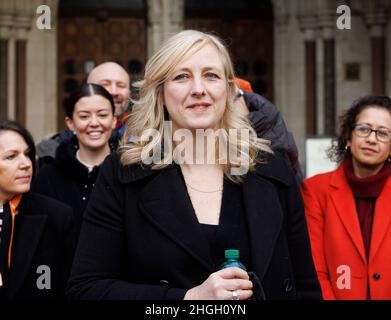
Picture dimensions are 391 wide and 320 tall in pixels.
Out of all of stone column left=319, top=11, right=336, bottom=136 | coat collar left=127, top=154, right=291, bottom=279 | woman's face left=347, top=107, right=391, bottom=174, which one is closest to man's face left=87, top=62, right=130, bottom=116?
woman's face left=347, top=107, right=391, bottom=174

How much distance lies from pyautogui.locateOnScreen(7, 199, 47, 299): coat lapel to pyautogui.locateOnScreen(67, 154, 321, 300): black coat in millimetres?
1211

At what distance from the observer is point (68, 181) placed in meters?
4.24

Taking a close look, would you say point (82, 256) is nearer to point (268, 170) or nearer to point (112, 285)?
point (112, 285)

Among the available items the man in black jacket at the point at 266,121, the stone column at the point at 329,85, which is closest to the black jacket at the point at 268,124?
the man in black jacket at the point at 266,121

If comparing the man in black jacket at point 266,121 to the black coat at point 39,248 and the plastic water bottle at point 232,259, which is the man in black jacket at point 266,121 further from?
the plastic water bottle at point 232,259

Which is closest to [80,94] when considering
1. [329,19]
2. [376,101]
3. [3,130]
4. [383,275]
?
[3,130]

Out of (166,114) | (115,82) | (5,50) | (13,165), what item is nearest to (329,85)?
(5,50)

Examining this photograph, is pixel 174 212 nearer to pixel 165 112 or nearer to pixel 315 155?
pixel 165 112

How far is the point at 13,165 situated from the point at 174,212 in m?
1.46

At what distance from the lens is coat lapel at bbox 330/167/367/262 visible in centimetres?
346

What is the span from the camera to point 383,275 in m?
3.43

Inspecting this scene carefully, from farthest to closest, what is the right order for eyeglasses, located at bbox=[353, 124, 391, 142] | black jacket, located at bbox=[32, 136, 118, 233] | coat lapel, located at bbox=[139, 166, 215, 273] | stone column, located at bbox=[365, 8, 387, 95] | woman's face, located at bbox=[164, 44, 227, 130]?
stone column, located at bbox=[365, 8, 387, 95] → black jacket, located at bbox=[32, 136, 118, 233] → eyeglasses, located at bbox=[353, 124, 391, 142] → woman's face, located at bbox=[164, 44, 227, 130] → coat lapel, located at bbox=[139, 166, 215, 273]

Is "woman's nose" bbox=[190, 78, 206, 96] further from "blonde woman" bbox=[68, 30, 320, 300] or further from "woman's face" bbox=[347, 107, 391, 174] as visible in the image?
"woman's face" bbox=[347, 107, 391, 174]

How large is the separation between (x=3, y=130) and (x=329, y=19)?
27.2 feet
